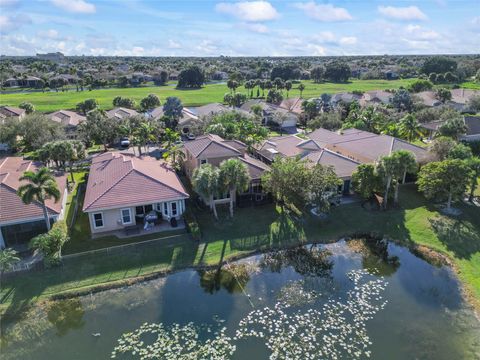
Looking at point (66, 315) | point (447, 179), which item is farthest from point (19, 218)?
point (447, 179)

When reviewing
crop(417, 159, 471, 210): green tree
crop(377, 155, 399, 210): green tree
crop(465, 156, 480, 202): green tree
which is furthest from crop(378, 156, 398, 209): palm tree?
crop(465, 156, 480, 202): green tree

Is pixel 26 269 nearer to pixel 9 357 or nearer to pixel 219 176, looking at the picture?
pixel 9 357

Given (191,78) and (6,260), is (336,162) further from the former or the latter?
(191,78)

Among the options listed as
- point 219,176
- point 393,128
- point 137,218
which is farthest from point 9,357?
point 393,128

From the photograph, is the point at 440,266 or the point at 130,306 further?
the point at 440,266

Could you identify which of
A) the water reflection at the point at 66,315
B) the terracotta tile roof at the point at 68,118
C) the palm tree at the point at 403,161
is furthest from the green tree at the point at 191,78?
the water reflection at the point at 66,315
